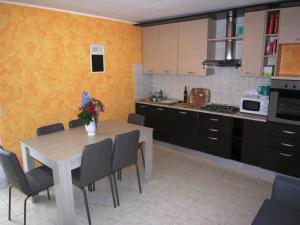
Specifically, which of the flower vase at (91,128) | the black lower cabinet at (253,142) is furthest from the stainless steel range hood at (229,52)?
the flower vase at (91,128)

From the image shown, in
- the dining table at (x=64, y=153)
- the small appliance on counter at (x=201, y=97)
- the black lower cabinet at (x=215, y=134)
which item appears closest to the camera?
the dining table at (x=64, y=153)

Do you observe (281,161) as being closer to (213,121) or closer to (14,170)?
(213,121)

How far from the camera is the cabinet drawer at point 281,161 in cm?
303

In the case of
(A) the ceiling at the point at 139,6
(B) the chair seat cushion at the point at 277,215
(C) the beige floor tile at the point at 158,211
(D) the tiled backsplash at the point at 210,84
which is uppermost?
(A) the ceiling at the point at 139,6

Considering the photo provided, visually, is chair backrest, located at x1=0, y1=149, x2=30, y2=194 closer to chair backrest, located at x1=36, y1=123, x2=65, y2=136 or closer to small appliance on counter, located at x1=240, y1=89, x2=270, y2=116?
chair backrest, located at x1=36, y1=123, x2=65, y2=136

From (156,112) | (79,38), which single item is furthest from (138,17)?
(156,112)

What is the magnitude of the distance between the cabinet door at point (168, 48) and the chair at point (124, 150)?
197 centimetres

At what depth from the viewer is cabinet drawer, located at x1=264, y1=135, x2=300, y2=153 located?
9.83 feet

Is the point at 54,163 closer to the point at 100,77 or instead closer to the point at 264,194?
the point at 100,77

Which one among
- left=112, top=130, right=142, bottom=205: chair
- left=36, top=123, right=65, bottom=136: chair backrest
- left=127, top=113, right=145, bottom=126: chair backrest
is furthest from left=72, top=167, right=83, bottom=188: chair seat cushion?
Answer: left=127, top=113, right=145, bottom=126: chair backrest

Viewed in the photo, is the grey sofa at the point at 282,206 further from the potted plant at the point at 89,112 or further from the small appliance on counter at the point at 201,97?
the small appliance on counter at the point at 201,97

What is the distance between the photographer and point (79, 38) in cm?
361

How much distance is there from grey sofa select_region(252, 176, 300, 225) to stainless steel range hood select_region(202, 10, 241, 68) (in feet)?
6.59

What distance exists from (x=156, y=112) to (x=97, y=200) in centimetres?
206
